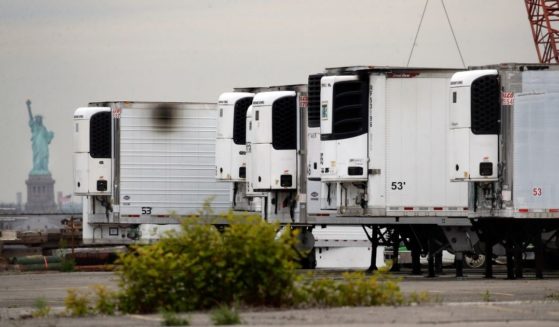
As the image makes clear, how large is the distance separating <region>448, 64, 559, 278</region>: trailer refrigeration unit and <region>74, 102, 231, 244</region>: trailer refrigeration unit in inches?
542

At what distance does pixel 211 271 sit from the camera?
65.2 ft

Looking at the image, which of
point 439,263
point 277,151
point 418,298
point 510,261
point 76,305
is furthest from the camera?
point 277,151

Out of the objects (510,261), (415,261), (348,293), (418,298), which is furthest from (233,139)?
(348,293)

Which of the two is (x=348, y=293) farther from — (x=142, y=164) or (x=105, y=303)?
(x=142, y=164)

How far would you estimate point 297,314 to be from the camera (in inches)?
753

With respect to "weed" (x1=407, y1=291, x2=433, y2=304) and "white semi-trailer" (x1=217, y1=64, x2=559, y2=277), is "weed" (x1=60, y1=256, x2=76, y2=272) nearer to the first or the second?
"white semi-trailer" (x1=217, y1=64, x2=559, y2=277)

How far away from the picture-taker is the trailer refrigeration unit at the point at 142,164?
43125 mm

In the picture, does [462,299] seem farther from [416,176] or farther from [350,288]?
[416,176]

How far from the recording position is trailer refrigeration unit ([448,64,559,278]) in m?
30.3

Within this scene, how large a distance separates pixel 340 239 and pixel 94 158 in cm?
735

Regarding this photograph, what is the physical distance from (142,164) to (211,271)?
24.1 metres

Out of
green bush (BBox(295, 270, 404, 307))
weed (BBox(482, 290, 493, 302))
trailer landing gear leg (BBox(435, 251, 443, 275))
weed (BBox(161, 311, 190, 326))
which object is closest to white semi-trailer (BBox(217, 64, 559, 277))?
trailer landing gear leg (BBox(435, 251, 443, 275))

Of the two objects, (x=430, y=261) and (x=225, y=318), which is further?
(x=430, y=261)

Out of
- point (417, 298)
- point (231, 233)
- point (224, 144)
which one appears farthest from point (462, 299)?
point (224, 144)
